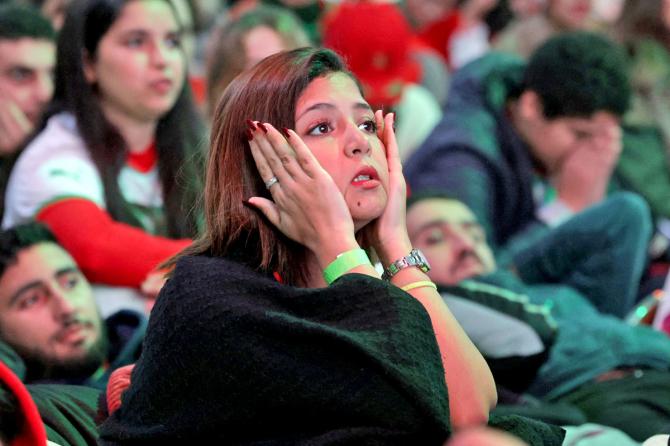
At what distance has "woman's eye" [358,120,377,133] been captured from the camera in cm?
206

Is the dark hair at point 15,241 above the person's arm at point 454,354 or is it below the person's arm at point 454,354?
below

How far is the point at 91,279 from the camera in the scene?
2941 mm

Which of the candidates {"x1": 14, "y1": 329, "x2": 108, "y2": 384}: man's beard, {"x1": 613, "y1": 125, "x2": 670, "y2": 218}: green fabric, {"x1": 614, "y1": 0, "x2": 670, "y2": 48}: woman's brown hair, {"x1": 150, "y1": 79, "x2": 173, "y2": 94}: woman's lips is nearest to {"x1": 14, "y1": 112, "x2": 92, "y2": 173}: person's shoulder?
{"x1": 150, "y1": 79, "x2": 173, "y2": 94}: woman's lips

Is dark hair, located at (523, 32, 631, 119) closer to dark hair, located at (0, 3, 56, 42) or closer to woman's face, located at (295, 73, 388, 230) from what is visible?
dark hair, located at (0, 3, 56, 42)

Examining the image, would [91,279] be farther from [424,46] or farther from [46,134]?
[424,46]

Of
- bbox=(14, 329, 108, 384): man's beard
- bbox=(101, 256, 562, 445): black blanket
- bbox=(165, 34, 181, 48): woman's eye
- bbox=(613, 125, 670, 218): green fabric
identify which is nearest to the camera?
bbox=(101, 256, 562, 445): black blanket

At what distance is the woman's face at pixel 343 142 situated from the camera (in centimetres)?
198

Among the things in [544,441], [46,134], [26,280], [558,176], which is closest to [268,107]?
[544,441]

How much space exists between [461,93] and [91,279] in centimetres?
160

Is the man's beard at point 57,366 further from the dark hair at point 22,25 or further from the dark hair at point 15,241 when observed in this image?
the dark hair at point 22,25

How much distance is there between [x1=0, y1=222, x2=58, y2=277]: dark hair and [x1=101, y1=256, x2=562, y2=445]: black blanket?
99 cm

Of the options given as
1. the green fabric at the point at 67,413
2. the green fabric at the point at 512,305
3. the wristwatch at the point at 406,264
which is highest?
the wristwatch at the point at 406,264

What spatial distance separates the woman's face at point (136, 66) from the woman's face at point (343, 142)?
4.02ft

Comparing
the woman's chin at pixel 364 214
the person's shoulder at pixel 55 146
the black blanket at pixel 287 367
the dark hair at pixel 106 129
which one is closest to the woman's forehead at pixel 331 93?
the woman's chin at pixel 364 214
